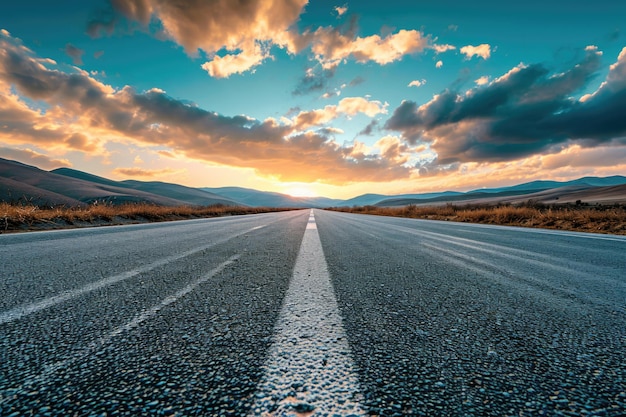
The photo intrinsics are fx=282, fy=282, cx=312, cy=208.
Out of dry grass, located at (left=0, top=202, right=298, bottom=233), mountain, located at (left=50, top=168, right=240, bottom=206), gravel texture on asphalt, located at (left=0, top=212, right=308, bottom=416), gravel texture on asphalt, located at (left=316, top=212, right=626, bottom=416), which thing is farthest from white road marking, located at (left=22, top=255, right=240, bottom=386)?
mountain, located at (left=50, top=168, right=240, bottom=206)

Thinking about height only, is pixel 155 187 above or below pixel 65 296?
above

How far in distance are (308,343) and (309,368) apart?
185mm

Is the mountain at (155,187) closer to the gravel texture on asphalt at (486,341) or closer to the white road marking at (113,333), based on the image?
the white road marking at (113,333)

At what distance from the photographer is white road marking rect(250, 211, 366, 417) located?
692 millimetres

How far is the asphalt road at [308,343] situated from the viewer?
0.73 m

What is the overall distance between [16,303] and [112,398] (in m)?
1.41

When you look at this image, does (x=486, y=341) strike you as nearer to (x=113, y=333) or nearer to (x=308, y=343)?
(x=308, y=343)

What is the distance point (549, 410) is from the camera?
0.71 meters

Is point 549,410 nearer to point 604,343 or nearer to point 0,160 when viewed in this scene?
point 604,343

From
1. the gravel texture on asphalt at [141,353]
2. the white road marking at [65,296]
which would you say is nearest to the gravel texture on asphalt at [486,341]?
the gravel texture on asphalt at [141,353]

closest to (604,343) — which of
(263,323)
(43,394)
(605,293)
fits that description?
(605,293)

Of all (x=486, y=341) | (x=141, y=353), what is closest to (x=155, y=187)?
(x=141, y=353)

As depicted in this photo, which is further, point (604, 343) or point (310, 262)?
point (310, 262)

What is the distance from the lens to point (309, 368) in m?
0.88
